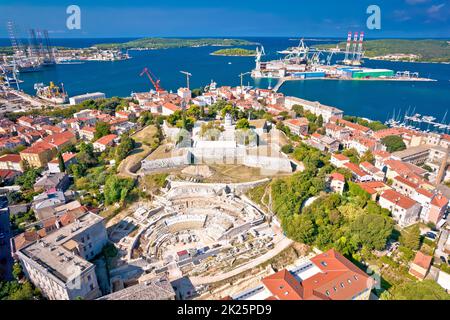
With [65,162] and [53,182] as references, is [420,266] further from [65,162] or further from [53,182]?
[65,162]

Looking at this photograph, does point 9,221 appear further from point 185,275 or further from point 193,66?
point 193,66

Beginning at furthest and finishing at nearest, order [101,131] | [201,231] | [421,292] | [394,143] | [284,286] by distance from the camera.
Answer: [101,131] → [394,143] → [201,231] → [421,292] → [284,286]

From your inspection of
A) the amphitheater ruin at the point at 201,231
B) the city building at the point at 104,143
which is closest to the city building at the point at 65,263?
the amphitheater ruin at the point at 201,231

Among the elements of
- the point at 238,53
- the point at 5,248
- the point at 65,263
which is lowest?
the point at 5,248

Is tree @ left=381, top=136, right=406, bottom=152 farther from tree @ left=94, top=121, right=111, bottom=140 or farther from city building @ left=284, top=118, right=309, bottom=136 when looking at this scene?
tree @ left=94, top=121, right=111, bottom=140

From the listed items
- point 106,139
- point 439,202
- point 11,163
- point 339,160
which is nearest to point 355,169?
point 339,160

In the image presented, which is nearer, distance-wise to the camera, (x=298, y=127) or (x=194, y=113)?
(x=298, y=127)

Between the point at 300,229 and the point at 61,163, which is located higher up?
the point at 61,163
